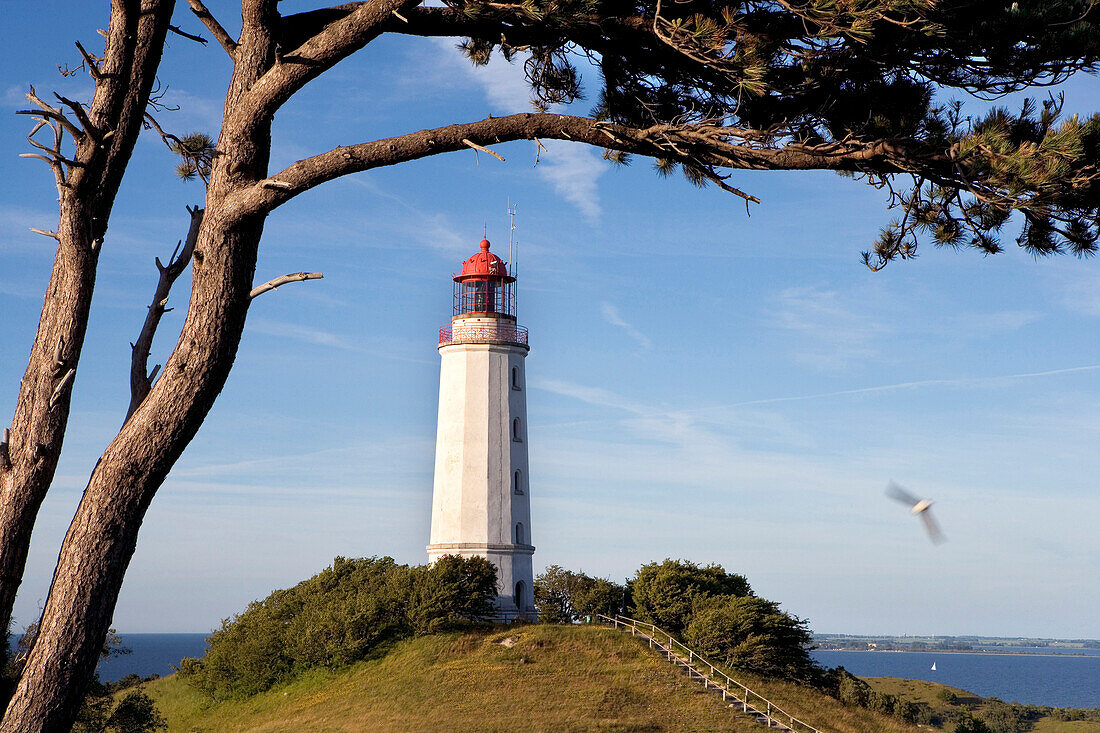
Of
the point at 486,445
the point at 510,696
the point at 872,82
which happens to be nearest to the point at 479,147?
the point at 872,82

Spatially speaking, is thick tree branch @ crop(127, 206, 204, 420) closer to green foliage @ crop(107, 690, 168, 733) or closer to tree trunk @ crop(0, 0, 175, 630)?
tree trunk @ crop(0, 0, 175, 630)

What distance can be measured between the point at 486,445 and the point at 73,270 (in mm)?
29168

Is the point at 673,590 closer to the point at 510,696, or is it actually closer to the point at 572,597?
the point at 572,597

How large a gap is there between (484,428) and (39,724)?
29915 mm

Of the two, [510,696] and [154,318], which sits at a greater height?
[154,318]

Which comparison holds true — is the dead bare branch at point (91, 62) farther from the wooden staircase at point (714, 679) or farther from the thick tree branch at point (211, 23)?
the wooden staircase at point (714, 679)

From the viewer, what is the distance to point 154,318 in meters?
7.25

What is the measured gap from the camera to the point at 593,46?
31.1 ft

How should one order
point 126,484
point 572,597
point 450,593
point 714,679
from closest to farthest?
point 126,484
point 714,679
point 450,593
point 572,597

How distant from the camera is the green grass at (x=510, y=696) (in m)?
25.9

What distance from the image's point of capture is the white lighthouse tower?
35.5 m

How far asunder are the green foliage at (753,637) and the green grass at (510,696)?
0.87m

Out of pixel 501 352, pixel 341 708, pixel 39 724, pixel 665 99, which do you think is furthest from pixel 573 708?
pixel 39 724

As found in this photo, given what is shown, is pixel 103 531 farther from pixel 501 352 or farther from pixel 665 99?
pixel 501 352
